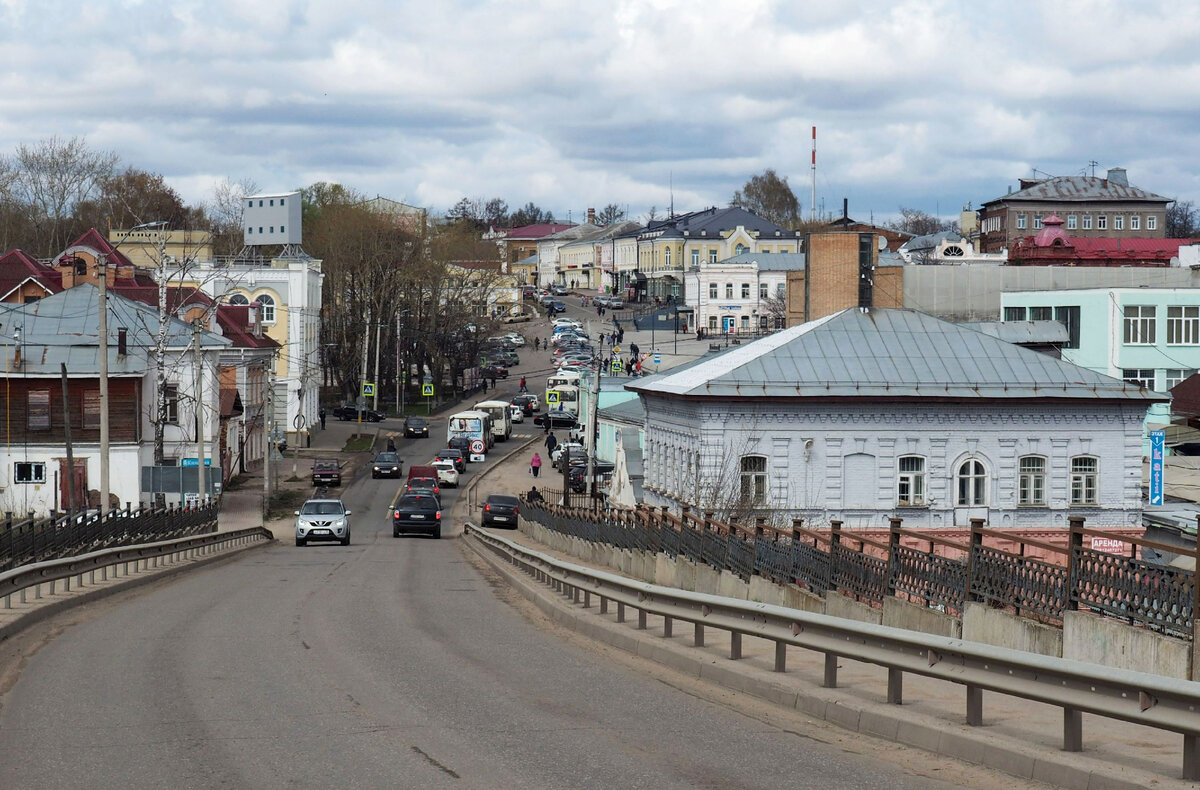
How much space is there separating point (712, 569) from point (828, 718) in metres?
9.81

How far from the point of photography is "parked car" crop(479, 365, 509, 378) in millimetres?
122875

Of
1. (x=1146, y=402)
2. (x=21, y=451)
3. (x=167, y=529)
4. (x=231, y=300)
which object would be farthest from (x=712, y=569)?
(x=231, y=300)

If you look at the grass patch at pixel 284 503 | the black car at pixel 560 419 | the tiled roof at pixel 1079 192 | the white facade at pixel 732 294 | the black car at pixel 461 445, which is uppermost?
the tiled roof at pixel 1079 192

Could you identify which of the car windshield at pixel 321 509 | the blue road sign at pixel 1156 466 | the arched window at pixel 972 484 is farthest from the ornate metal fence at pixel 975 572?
the blue road sign at pixel 1156 466

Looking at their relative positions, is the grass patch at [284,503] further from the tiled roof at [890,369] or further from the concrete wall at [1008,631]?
the concrete wall at [1008,631]

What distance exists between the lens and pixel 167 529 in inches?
1385

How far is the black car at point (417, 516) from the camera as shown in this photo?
174 feet

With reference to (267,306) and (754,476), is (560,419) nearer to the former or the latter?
(267,306)

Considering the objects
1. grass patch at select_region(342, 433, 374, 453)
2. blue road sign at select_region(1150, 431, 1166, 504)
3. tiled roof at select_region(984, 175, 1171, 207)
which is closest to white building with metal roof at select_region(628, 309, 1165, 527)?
blue road sign at select_region(1150, 431, 1166, 504)

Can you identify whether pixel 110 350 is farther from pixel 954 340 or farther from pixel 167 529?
pixel 954 340

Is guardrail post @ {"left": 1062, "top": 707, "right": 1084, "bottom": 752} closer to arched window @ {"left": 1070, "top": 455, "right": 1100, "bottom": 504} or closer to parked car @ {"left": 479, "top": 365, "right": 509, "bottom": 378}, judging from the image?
arched window @ {"left": 1070, "top": 455, "right": 1100, "bottom": 504}

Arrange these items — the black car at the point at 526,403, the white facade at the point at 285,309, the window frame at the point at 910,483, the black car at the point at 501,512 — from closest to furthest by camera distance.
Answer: the window frame at the point at 910,483 < the black car at the point at 501,512 < the white facade at the point at 285,309 < the black car at the point at 526,403

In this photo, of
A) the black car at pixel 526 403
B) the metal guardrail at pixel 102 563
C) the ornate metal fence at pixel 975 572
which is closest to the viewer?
the ornate metal fence at pixel 975 572

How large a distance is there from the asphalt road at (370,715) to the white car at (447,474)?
57.5m
